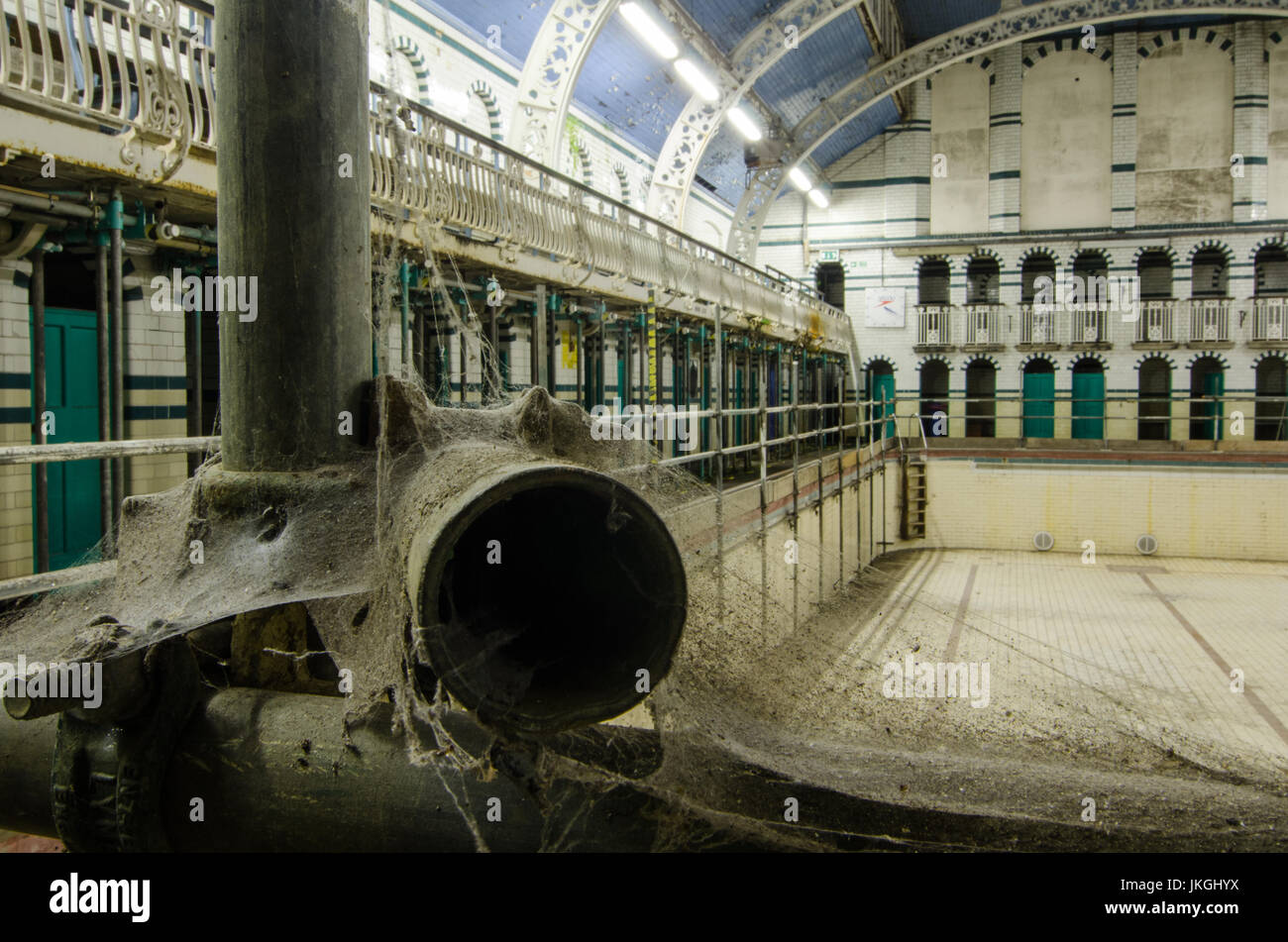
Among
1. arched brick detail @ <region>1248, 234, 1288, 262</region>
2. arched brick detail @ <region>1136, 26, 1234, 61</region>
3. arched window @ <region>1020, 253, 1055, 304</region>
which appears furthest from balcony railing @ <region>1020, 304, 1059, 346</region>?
arched brick detail @ <region>1136, 26, 1234, 61</region>

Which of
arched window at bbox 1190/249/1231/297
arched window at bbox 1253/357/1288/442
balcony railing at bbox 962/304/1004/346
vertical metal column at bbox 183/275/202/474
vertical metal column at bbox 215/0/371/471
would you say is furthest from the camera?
balcony railing at bbox 962/304/1004/346

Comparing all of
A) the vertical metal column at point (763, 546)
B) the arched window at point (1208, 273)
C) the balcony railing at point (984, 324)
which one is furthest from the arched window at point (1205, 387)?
the vertical metal column at point (763, 546)

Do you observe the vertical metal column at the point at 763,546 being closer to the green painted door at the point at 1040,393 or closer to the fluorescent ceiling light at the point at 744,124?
the fluorescent ceiling light at the point at 744,124

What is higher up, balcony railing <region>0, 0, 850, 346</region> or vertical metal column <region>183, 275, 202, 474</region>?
balcony railing <region>0, 0, 850, 346</region>

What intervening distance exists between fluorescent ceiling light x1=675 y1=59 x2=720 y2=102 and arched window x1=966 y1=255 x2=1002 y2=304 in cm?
1094

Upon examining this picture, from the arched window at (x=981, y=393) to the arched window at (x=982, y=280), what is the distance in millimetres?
1640

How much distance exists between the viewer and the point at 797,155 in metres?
19.8

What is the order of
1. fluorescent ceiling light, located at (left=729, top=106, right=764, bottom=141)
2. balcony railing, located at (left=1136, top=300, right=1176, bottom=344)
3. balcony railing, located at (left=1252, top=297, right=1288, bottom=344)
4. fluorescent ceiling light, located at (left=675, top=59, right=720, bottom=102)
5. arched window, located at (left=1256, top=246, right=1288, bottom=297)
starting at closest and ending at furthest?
fluorescent ceiling light, located at (left=675, top=59, right=720, bottom=102)
fluorescent ceiling light, located at (left=729, top=106, right=764, bottom=141)
balcony railing, located at (left=1252, top=297, right=1288, bottom=344)
balcony railing, located at (left=1136, top=300, right=1176, bottom=344)
arched window, located at (left=1256, top=246, right=1288, bottom=297)

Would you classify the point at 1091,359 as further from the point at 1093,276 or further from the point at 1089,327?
the point at 1093,276

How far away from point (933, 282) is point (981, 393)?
3.22 metres

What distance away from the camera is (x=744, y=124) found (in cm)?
1847

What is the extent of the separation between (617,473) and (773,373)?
1970cm

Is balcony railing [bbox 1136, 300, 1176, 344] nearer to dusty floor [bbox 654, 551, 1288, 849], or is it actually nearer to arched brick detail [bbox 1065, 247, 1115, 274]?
arched brick detail [bbox 1065, 247, 1115, 274]

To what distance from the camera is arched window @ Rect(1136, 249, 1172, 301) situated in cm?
2288
